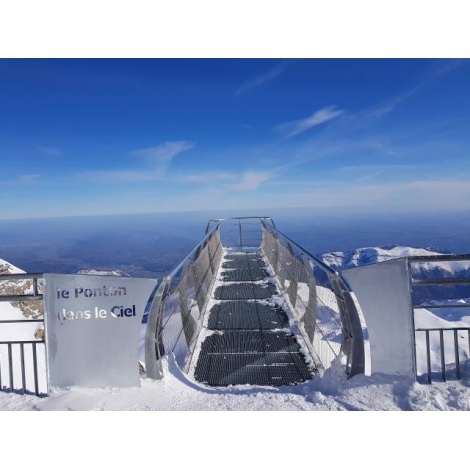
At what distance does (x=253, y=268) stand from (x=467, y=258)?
19.4ft

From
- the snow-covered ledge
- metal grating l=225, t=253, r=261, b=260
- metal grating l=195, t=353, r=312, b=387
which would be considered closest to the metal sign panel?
metal grating l=195, t=353, r=312, b=387

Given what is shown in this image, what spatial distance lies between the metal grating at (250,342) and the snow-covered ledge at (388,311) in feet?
4.67

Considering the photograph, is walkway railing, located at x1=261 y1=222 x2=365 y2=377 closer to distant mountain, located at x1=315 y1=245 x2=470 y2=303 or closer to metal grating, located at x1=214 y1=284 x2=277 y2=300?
distant mountain, located at x1=315 y1=245 x2=470 y2=303

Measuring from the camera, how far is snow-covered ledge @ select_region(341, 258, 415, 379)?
2855 millimetres

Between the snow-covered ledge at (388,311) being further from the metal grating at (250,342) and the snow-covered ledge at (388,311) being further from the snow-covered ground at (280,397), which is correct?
the metal grating at (250,342)

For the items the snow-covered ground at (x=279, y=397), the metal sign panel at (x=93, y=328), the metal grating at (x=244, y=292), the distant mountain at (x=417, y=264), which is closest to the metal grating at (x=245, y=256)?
the distant mountain at (x=417, y=264)

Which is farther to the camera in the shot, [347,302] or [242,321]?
[242,321]

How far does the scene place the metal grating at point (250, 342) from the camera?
430 centimetres

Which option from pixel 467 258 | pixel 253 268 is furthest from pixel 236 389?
pixel 253 268

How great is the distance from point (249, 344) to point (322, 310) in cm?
93

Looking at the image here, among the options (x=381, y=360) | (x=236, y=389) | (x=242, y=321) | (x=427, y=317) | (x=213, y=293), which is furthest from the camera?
(x=427, y=317)

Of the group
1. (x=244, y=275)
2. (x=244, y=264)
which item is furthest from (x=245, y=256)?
(x=244, y=275)

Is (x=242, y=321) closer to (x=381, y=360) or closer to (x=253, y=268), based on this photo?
(x=381, y=360)

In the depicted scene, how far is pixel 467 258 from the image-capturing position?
3.04 m
